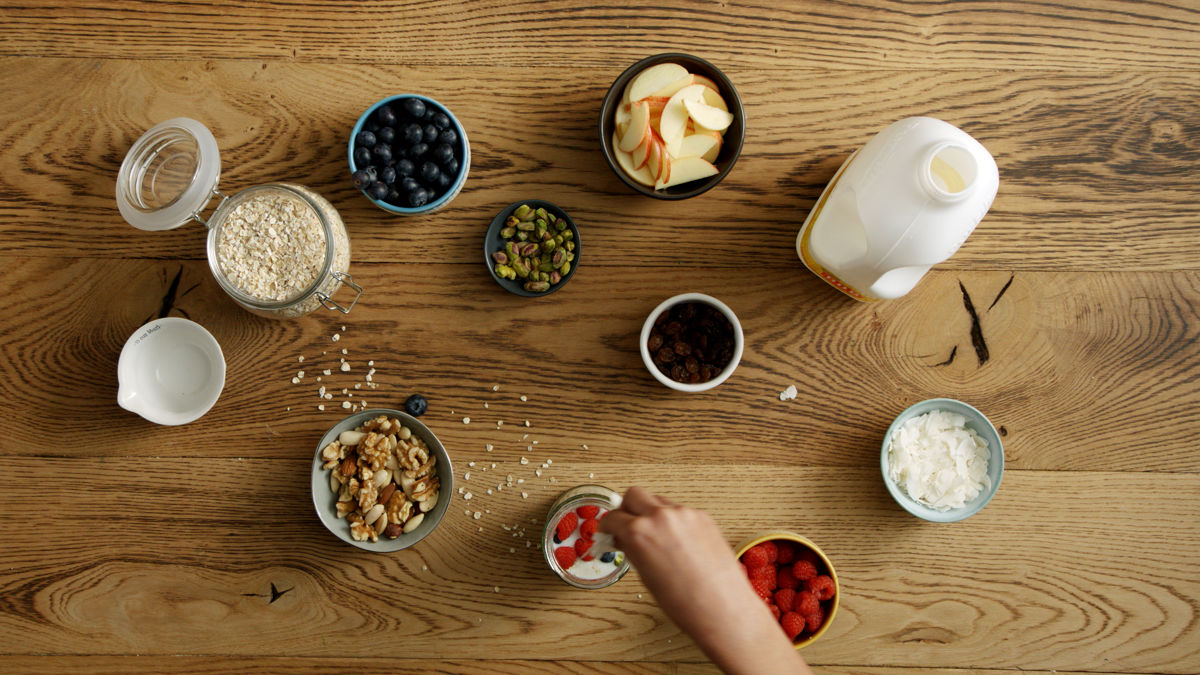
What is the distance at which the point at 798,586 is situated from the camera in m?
1.18

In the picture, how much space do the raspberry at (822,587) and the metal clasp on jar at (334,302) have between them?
0.85m

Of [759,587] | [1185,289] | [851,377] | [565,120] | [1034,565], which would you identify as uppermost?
[1185,289]

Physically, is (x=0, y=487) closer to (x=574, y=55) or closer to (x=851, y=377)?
(x=574, y=55)

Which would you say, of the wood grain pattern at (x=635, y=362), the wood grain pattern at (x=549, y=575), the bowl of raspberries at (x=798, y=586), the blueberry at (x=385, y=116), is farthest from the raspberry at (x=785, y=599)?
the blueberry at (x=385, y=116)

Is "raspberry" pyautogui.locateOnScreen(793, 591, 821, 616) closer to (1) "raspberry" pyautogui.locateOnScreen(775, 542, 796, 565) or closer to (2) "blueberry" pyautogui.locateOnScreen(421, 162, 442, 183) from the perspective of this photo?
(1) "raspberry" pyautogui.locateOnScreen(775, 542, 796, 565)

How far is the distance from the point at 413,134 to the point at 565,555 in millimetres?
686

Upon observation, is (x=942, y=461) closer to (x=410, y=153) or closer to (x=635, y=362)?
(x=635, y=362)

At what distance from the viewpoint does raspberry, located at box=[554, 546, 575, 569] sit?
1.14m

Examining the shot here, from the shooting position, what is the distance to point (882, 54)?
3.96 feet

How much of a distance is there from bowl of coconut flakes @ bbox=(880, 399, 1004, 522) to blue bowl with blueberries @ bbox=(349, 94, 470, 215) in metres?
0.80

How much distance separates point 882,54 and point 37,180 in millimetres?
1396

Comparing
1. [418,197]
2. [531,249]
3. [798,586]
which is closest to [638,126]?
[531,249]

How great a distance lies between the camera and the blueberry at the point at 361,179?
1.09 m

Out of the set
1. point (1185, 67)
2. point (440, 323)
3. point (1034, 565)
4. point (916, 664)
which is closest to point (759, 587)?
point (916, 664)
